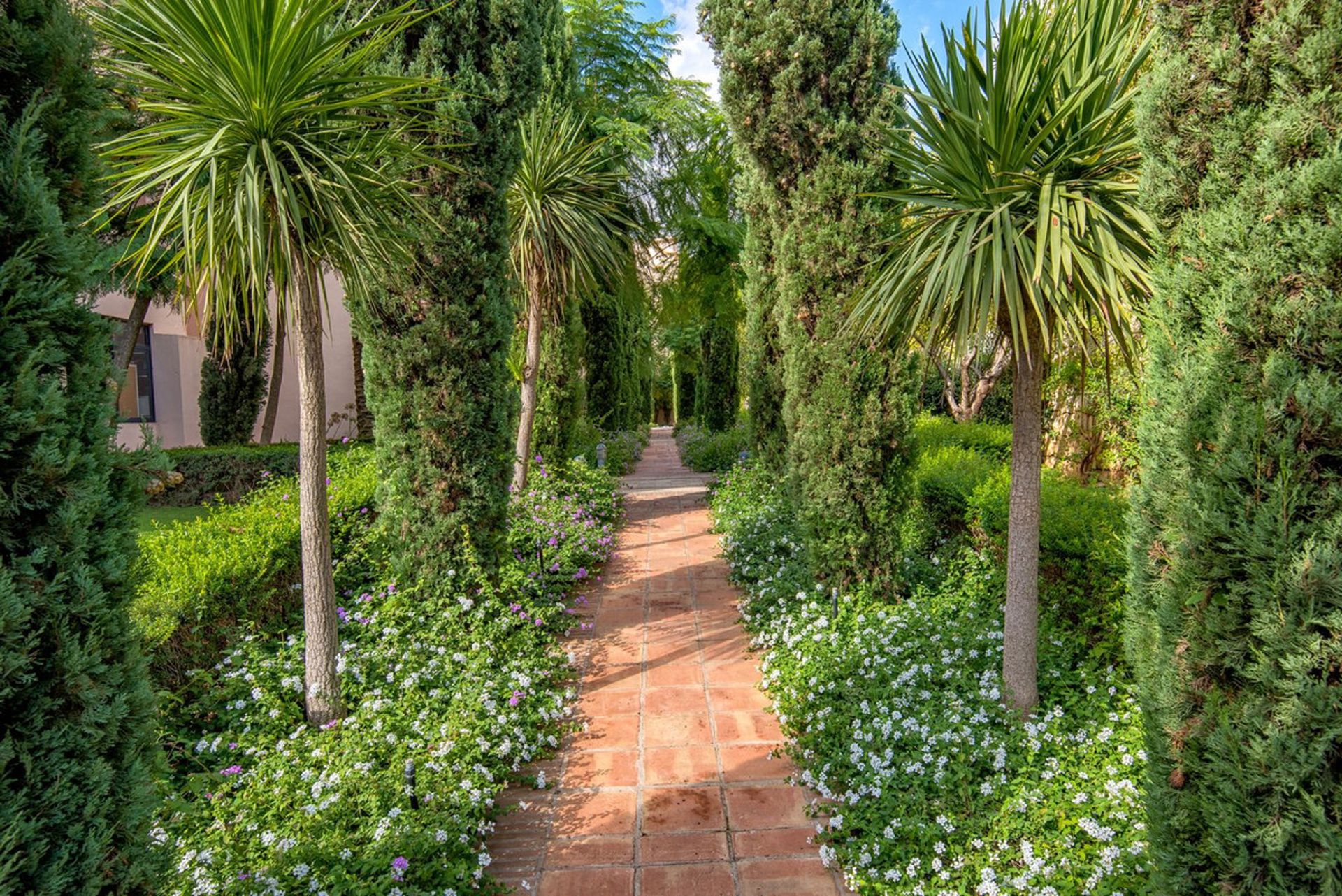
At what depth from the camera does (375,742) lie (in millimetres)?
3367

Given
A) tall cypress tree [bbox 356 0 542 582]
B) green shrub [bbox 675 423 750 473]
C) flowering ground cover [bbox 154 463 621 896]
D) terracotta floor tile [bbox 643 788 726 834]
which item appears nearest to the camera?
flowering ground cover [bbox 154 463 621 896]

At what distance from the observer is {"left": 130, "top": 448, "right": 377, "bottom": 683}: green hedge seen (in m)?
3.71

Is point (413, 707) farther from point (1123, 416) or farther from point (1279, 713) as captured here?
point (1123, 416)

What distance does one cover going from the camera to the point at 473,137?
15.4 feet

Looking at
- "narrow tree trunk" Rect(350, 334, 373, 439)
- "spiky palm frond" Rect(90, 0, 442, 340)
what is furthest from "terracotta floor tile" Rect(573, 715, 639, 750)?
"narrow tree trunk" Rect(350, 334, 373, 439)

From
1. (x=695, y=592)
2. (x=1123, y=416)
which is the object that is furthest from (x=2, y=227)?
(x=1123, y=416)

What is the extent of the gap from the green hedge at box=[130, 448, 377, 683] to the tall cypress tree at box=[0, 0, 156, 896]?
4.53 feet

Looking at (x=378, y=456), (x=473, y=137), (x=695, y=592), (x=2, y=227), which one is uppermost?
(x=473, y=137)

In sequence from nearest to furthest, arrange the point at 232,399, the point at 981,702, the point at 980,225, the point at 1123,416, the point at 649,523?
the point at 980,225 < the point at 981,702 < the point at 1123,416 < the point at 649,523 < the point at 232,399

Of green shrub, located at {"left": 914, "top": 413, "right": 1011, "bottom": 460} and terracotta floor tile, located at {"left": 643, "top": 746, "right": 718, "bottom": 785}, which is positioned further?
green shrub, located at {"left": 914, "top": 413, "right": 1011, "bottom": 460}

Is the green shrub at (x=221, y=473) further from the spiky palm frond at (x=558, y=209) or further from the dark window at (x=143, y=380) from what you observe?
the spiky palm frond at (x=558, y=209)

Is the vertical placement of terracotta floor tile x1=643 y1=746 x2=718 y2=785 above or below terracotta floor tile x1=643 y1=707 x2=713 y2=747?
below

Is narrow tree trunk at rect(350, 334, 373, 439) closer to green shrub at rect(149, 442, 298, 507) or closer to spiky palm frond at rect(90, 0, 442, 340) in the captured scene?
green shrub at rect(149, 442, 298, 507)

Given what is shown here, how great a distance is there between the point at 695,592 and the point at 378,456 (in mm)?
2899
